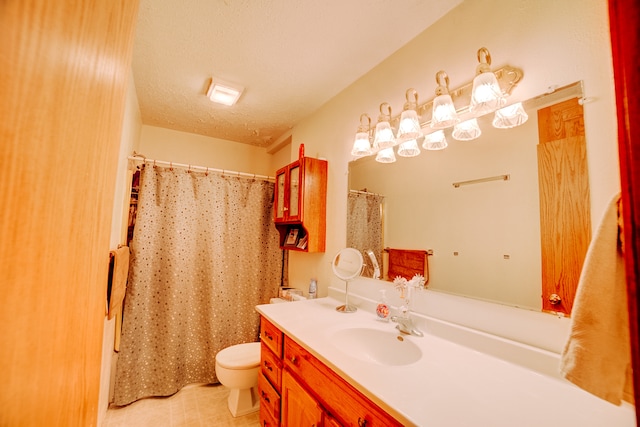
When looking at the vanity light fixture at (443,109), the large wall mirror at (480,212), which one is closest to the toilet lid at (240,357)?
the large wall mirror at (480,212)

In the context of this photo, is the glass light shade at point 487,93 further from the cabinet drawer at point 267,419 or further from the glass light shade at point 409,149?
the cabinet drawer at point 267,419

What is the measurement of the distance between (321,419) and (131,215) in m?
2.01

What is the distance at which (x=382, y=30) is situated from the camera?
1354mm

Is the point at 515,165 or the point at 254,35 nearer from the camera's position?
the point at 515,165

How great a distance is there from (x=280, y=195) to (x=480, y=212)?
61.4 inches

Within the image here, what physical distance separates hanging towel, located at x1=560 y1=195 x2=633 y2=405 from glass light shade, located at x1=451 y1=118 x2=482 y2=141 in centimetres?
78

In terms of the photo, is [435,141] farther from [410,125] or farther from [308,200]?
[308,200]

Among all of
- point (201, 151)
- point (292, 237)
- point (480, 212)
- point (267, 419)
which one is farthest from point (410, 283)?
point (201, 151)

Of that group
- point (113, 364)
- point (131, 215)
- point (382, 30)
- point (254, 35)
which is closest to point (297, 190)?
point (254, 35)

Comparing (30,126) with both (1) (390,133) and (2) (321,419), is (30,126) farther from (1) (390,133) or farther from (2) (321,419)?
(1) (390,133)

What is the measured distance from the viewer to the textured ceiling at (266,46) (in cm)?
124

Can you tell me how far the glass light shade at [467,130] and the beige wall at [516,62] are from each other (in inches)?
6.4

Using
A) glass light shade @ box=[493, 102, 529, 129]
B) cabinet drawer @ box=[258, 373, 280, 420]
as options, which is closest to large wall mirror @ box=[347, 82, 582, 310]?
glass light shade @ box=[493, 102, 529, 129]

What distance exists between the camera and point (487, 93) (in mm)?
970
